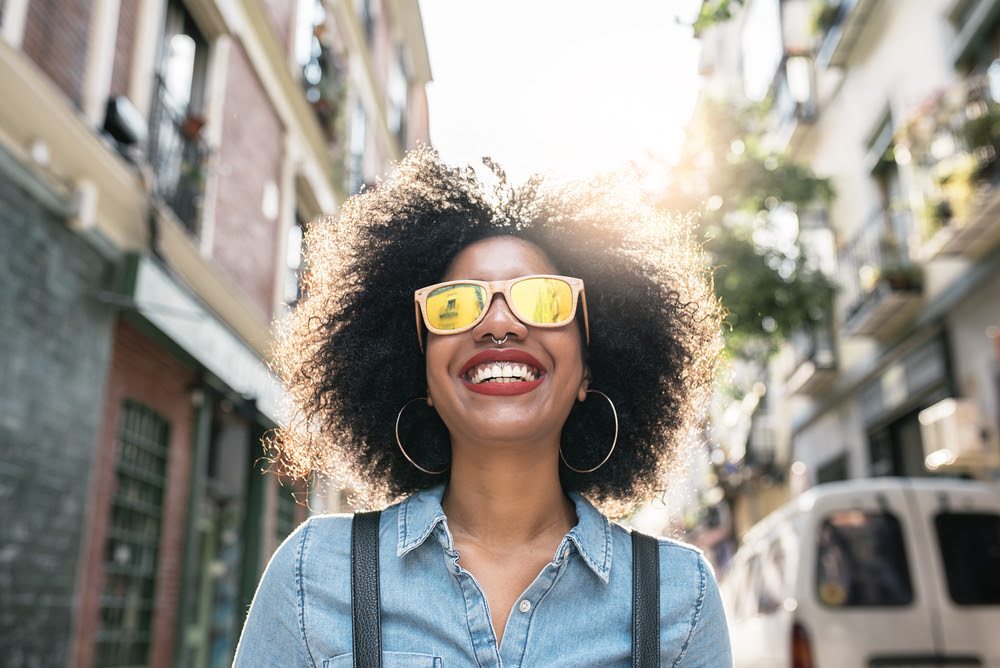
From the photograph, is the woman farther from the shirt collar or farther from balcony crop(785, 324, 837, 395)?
balcony crop(785, 324, 837, 395)

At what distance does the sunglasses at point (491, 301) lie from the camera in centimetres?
208

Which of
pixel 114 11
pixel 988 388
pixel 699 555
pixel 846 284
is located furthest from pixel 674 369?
pixel 846 284

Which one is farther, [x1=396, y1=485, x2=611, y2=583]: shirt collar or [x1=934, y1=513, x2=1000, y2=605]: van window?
[x1=934, y1=513, x2=1000, y2=605]: van window

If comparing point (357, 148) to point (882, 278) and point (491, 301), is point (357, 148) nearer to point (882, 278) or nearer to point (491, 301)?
point (882, 278)

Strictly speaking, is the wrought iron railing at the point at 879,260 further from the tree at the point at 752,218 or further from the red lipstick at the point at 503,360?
the red lipstick at the point at 503,360

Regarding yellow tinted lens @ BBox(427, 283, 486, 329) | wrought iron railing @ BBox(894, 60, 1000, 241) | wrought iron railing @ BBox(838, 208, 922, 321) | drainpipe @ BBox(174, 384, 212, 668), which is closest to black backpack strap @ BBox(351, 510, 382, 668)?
yellow tinted lens @ BBox(427, 283, 486, 329)

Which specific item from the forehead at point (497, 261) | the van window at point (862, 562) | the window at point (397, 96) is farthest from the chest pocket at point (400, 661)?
the window at point (397, 96)

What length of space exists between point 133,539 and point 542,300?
658cm

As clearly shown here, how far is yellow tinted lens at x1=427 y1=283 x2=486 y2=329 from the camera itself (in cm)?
208

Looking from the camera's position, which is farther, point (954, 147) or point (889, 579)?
point (954, 147)

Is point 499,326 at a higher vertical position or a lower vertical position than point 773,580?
higher

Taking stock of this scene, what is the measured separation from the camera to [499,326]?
2053mm

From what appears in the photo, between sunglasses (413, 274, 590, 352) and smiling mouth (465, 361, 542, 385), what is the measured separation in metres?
0.09

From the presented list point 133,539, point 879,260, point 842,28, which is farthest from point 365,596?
point 842,28
